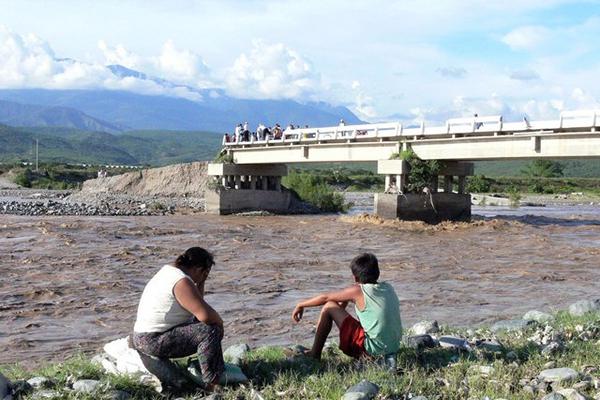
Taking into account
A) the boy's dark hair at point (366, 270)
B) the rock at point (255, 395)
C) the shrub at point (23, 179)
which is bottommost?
the rock at point (255, 395)

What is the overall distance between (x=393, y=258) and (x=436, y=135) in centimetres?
1363

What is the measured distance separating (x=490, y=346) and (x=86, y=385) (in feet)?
15.2

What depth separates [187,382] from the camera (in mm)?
7309

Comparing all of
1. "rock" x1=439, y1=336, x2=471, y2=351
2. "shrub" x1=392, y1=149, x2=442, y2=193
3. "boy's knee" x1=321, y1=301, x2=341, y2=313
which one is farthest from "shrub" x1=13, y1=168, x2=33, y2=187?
"boy's knee" x1=321, y1=301, x2=341, y2=313

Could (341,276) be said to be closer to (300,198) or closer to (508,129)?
(508,129)

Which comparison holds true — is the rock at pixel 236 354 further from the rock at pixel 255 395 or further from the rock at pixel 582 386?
the rock at pixel 582 386

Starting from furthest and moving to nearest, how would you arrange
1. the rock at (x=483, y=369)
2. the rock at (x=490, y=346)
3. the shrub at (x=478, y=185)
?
the shrub at (x=478, y=185) < the rock at (x=490, y=346) < the rock at (x=483, y=369)

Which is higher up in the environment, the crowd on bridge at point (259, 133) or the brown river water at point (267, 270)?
the crowd on bridge at point (259, 133)

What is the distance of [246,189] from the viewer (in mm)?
49875

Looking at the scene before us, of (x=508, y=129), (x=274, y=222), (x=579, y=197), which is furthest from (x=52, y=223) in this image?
(x=579, y=197)

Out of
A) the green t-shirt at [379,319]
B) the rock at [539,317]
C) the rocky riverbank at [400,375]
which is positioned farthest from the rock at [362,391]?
the rock at [539,317]

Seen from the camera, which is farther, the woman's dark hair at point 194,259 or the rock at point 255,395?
the woman's dark hair at point 194,259

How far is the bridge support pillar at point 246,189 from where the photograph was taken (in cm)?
4781

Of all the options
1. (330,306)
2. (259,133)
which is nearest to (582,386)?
(330,306)
